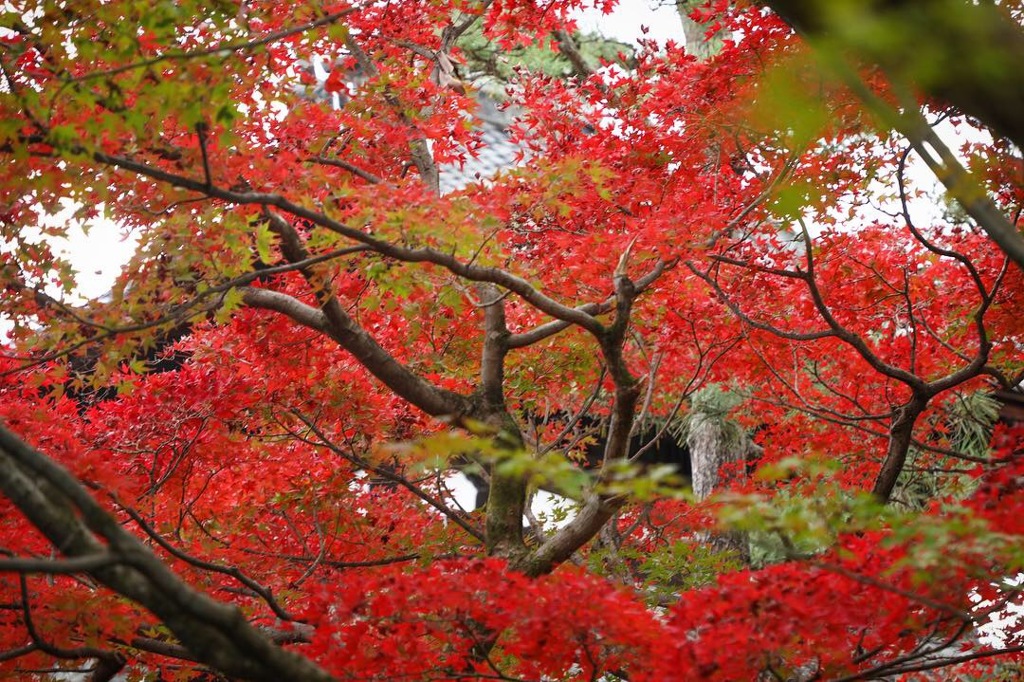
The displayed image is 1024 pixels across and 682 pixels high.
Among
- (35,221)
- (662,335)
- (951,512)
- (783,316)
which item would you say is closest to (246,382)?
(35,221)

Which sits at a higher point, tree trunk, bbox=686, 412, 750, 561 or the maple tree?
tree trunk, bbox=686, 412, 750, 561

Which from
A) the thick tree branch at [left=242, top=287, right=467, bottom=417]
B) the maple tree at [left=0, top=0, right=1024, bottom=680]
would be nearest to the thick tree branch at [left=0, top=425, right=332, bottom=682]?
the maple tree at [left=0, top=0, right=1024, bottom=680]

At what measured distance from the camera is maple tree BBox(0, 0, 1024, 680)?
3.40 metres

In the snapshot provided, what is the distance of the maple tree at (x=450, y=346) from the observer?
3398 millimetres

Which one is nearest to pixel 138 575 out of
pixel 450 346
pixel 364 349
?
pixel 364 349

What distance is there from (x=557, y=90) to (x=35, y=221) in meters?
3.97

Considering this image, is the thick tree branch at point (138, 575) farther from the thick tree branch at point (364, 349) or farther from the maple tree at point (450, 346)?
the thick tree branch at point (364, 349)

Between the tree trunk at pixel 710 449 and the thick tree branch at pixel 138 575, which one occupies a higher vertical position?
the tree trunk at pixel 710 449

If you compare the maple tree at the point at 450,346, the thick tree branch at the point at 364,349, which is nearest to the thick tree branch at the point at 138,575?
the maple tree at the point at 450,346

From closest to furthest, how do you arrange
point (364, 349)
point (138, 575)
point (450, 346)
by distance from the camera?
point (138, 575)
point (364, 349)
point (450, 346)

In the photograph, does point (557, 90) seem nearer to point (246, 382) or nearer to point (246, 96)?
point (246, 96)

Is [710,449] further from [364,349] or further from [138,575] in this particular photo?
[138,575]

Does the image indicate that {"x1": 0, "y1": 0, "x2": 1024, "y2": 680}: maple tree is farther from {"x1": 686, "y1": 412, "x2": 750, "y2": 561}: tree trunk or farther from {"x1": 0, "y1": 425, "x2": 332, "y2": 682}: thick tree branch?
{"x1": 686, "y1": 412, "x2": 750, "y2": 561}: tree trunk

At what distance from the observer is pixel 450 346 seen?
7.19 meters
